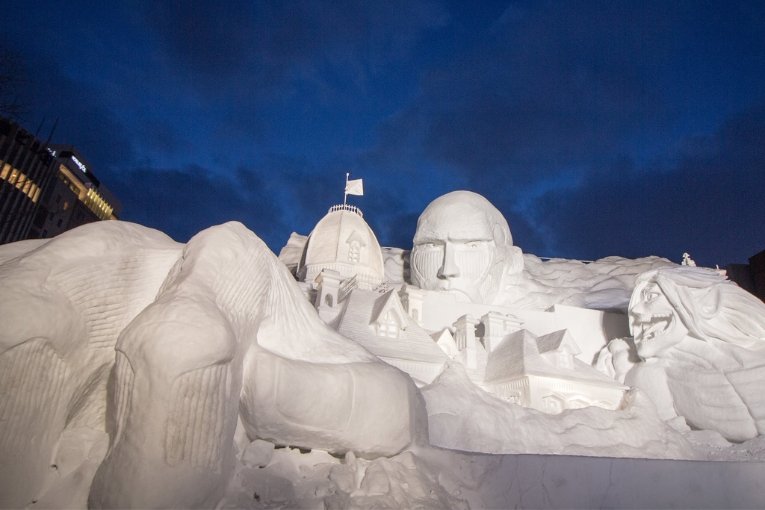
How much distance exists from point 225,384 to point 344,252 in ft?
62.6

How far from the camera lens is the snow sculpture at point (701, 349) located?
1137 centimetres

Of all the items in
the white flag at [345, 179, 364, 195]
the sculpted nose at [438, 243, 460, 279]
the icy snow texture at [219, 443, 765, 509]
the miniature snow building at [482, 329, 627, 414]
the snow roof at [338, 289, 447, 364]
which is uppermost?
the white flag at [345, 179, 364, 195]

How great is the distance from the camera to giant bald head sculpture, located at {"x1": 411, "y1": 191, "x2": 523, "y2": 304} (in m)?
19.5

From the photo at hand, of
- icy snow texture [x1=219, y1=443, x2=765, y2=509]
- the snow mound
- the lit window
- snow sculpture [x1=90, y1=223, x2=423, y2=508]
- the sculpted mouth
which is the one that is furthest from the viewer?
the sculpted mouth

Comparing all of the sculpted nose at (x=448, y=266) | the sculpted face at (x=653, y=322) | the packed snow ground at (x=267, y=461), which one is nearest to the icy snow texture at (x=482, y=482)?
the packed snow ground at (x=267, y=461)

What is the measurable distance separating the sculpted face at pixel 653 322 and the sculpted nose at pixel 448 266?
6.99 m

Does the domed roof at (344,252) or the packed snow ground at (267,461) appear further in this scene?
the domed roof at (344,252)

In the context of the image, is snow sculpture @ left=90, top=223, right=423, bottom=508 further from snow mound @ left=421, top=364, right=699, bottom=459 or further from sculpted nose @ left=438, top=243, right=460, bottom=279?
sculpted nose @ left=438, top=243, right=460, bottom=279

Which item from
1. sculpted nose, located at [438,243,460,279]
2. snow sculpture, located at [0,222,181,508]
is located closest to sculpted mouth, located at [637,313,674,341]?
sculpted nose, located at [438,243,460,279]

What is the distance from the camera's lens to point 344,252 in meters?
21.0

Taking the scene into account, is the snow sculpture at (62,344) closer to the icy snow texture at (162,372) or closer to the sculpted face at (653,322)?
the icy snow texture at (162,372)

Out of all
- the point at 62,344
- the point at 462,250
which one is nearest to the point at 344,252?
the point at 462,250

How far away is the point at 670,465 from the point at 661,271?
13006mm

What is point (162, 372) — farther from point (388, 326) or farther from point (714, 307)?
point (714, 307)
